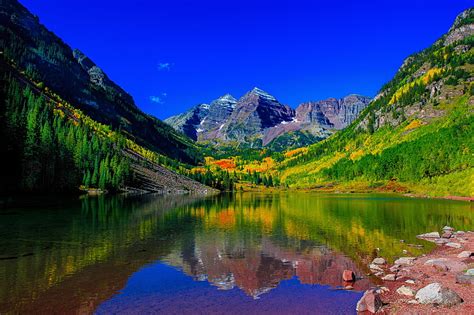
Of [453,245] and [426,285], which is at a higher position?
[453,245]

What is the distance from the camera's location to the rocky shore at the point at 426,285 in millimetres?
23312

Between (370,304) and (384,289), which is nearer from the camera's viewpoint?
(370,304)

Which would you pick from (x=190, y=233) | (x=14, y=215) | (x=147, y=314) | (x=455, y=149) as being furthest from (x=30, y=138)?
(x=455, y=149)

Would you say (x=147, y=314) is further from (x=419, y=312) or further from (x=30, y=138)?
(x=30, y=138)

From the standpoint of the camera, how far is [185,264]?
38.0 m

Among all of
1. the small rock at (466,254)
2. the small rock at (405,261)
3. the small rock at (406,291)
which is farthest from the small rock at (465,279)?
the small rock at (466,254)

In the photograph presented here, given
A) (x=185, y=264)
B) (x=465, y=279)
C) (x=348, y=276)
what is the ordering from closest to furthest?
1. (x=465, y=279)
2. (x=348, y=276)
3. (x=185, y=264)

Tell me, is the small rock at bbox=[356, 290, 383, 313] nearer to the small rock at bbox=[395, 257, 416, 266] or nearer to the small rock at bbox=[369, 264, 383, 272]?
the small rock at bbox=[369, 264, 383, 272]

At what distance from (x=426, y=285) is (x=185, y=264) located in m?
22.8

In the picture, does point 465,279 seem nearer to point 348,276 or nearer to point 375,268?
point 375,268

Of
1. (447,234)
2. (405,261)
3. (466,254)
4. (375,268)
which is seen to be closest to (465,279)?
(375,268)

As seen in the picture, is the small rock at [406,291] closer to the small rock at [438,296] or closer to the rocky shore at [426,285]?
the rocky shore at [426,285]

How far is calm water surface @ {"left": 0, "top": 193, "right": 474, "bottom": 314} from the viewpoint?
25641 mm

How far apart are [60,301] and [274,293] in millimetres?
15894
